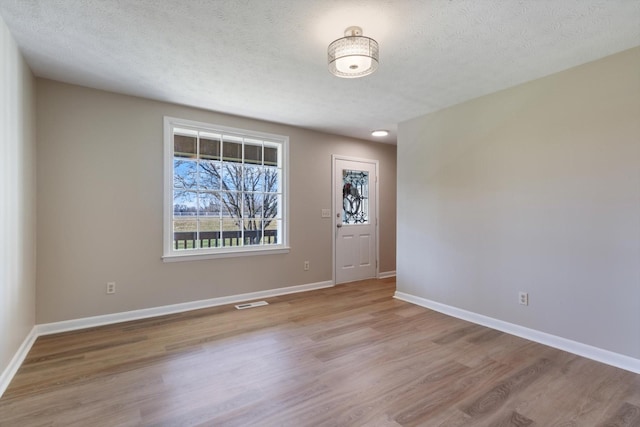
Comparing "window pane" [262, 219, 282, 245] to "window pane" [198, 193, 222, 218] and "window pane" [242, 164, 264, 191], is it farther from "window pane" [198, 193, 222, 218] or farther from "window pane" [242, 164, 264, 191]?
"window pane" [198, 193, 222, 218]

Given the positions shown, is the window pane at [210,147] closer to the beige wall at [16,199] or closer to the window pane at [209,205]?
the window pane at [209,205]

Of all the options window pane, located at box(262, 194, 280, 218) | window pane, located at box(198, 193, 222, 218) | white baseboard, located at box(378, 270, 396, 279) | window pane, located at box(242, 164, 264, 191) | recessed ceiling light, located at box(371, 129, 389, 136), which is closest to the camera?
window pane, located at box(198, 193, 222, 218)

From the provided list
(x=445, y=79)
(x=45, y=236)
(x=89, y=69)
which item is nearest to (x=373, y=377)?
(x=445, y=79)

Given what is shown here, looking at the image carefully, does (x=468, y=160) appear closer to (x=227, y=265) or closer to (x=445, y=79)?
(x=445, y=79)

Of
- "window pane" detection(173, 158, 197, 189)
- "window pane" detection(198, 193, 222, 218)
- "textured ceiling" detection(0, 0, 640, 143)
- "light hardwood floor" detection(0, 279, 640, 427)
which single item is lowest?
"light hardwood floor" detection(0, 279, 640, 427)

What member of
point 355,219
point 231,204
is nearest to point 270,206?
point 231,204

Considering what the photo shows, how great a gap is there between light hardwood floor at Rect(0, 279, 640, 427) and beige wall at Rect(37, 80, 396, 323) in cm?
41

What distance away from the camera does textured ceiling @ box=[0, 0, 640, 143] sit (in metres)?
1.91

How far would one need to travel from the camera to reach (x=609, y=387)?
2.10m

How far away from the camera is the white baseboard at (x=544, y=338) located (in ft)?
7.71

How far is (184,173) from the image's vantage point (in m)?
3.73

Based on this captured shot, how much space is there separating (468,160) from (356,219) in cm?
225

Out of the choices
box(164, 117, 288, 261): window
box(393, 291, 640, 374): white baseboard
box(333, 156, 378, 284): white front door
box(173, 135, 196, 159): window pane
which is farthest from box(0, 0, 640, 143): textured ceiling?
box(393, 291, 640, 374): white baseboard

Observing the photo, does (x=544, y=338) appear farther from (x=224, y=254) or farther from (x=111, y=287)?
(x=111, y=287)
